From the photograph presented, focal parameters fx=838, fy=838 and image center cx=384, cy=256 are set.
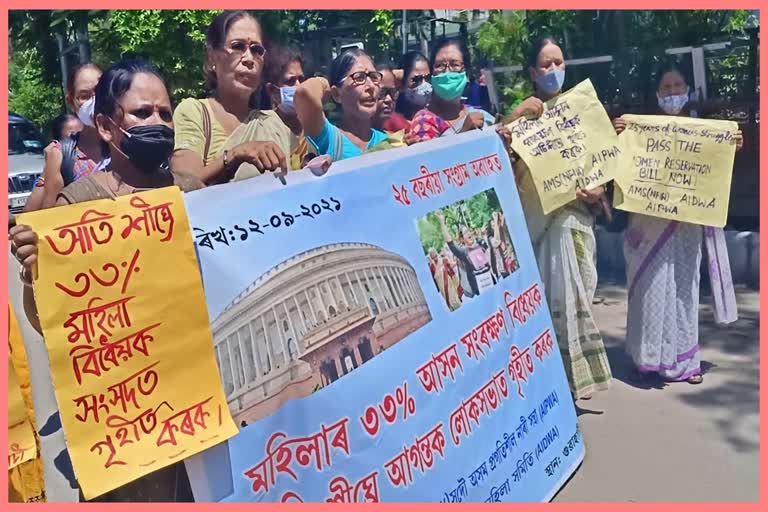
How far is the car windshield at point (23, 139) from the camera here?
12266 millimetres

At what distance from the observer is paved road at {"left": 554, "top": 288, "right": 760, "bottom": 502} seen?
3342 millimetres

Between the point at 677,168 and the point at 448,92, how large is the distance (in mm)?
1233

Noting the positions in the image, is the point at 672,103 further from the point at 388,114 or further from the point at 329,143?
the point at 329,143

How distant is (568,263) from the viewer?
12.6ft

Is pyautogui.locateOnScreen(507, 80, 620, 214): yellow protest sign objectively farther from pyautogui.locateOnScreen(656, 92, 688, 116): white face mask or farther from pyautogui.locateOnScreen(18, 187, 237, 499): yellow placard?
pyautogui.locateOnScreen(18, 187, 237, 499): yellow placard

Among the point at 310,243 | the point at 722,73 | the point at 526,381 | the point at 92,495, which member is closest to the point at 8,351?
the point at 92,495

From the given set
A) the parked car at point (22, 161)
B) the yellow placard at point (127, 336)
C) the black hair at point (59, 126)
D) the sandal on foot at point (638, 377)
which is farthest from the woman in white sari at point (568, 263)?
the parked car at point (22, 161)

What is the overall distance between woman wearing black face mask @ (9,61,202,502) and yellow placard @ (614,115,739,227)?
99.8 inches

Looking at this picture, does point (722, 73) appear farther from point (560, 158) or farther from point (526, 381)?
point (526, 381)

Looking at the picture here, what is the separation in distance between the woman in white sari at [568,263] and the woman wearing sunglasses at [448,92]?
1.10 feet

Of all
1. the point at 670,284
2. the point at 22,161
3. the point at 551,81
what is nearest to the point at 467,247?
the point at 551,81

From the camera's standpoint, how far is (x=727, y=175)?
410 centimetres

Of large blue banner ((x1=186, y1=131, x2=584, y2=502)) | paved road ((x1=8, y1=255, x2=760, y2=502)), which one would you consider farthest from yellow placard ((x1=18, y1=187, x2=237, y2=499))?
paved road ((x1=8, y1=255, x2=760, y2=502))

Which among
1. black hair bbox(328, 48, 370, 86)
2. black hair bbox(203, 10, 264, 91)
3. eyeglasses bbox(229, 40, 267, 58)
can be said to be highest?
black hair bbox(203, 10, 264, 91)
